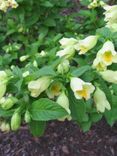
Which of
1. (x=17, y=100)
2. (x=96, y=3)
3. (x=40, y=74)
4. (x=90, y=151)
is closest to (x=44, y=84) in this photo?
(x=40, y=74)

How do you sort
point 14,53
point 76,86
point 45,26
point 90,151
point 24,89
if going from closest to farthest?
point 76,86 < point 24,89 < point 90,151 < point 14,53 < point 45,26

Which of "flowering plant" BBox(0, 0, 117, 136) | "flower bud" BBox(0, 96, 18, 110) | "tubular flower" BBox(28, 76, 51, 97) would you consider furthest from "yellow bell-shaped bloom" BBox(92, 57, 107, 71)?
"flower bud" BBox(0, 96, 18, 110)

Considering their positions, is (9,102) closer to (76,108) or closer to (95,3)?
(76,108)

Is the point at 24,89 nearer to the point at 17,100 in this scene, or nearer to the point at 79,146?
the point at 17,100

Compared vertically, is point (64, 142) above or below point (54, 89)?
below

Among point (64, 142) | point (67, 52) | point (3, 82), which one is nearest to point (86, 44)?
point (67, 52)
